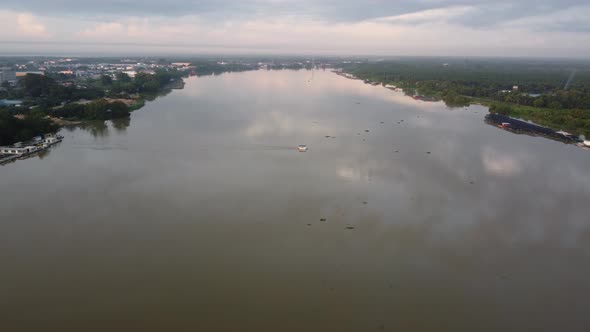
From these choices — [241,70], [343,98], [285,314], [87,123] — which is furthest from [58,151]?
[241,70]

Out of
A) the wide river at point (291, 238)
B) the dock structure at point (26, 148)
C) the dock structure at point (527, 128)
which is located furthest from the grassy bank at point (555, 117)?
the dock structure at point (26, 148)

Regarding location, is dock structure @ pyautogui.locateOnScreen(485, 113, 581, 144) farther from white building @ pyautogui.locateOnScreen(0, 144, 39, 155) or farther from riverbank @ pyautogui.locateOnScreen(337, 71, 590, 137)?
white building @ pyautogui.locateOnScreen(0, 144, 39, 155)

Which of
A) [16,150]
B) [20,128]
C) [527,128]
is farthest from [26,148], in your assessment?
[527,128]

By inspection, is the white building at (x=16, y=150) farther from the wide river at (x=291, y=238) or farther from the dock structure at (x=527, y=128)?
the dock structure at (x=527, y=128)

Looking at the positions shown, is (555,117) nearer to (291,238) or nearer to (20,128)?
(291,238)

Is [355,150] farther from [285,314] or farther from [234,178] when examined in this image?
[285,314]

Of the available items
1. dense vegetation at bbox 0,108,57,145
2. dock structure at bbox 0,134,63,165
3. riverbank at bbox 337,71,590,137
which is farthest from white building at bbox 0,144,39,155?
riverbank at bbox 337,71,590,137
